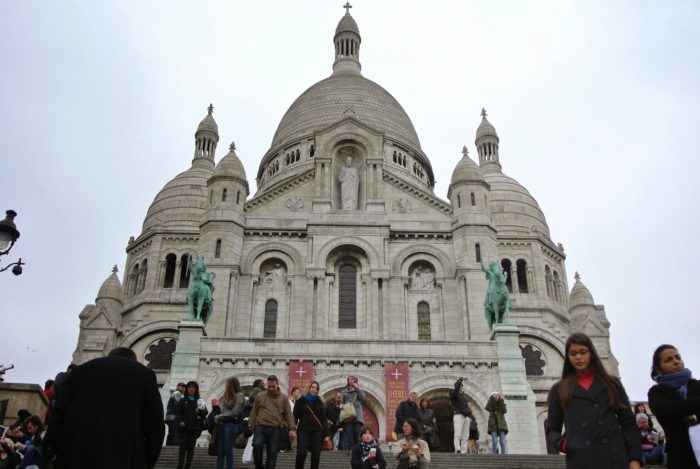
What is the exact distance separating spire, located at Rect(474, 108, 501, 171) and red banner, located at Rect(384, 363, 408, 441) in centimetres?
2815

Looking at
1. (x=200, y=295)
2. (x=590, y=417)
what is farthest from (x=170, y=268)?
(x=590, y=417)

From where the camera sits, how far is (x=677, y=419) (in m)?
6.28


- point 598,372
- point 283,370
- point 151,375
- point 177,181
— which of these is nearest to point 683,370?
point 598,372

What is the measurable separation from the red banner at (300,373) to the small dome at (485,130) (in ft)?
104

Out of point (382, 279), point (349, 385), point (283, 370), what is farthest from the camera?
point (382, 279)

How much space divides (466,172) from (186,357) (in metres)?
15.5

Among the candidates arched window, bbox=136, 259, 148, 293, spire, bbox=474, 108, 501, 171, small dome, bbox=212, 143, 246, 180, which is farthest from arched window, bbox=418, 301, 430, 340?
spire, bbox=474, 108, 501, 171

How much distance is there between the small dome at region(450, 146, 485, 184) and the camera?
34344 millimetres

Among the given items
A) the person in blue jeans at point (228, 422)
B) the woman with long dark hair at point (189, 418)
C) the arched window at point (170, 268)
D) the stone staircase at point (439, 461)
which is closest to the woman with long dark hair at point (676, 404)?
the person in blue jeans at point (228, 422)

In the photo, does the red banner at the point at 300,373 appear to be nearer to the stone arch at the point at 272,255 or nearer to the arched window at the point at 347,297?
the arched window at the point at 347,297

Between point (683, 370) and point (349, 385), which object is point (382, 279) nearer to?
point (349, 385)

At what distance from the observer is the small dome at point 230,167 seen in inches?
1356

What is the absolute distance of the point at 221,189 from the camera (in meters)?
34.0

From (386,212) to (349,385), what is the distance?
1846 centimetres
